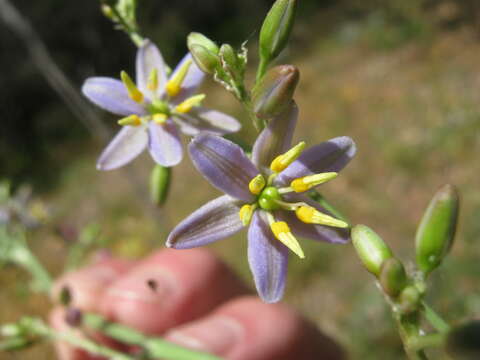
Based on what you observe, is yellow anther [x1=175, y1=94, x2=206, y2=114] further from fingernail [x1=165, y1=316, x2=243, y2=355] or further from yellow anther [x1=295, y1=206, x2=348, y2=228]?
fingernail [x1=165, y1=316, x2=243, y2=355]

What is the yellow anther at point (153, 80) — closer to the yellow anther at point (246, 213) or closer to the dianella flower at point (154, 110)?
the dianella flower at point (154, 110)

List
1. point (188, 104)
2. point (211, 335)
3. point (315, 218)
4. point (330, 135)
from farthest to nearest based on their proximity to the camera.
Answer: point (330, 135)
point (211, 335)
point (188, 104)
point (315, 218)

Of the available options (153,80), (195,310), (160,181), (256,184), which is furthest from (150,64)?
(195,310)

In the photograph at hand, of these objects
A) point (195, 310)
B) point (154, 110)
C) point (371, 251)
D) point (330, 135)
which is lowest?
point (330, 135)

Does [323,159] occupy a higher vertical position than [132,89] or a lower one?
lower

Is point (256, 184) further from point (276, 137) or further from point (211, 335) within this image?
point (211, 335)
